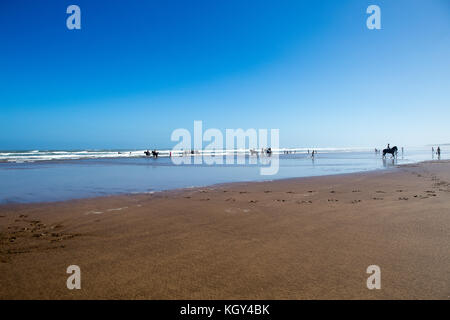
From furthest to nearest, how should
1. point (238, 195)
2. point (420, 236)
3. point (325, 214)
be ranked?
point (238, 195) < point (325, 214) < point (420, 236)

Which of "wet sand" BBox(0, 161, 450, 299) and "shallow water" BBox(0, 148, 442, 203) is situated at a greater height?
"shallow water" BBox(0, 148, 442, 203)

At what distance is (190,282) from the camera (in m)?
3.64

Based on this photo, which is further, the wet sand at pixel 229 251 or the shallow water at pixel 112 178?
the shallow water at pixel 112 178

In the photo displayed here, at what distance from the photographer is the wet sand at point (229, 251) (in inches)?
136

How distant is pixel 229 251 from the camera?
473cm

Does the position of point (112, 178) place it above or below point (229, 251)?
above

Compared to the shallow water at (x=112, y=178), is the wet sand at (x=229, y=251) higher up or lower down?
lower down

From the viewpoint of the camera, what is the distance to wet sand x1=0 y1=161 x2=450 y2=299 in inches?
136

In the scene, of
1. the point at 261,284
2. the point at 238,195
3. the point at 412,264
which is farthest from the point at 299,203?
the point at 261,284

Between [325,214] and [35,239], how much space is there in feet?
21.3

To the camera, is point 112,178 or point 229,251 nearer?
point 229,251

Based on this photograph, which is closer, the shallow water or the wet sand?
the wet sand
